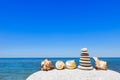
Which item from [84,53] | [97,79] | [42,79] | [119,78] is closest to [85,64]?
[84,53]

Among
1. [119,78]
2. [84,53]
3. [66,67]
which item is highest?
[84,53]

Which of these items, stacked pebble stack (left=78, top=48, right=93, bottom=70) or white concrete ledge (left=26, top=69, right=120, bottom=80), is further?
stacked pebble stack (left=78, top=48, right=93, bottom=70)

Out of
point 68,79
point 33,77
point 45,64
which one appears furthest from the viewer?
point 45,64

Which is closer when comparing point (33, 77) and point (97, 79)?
point (97, 79)

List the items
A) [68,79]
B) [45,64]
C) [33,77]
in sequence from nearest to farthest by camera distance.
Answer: [68,79], [33,77], [45,64]

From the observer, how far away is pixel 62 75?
11.8 m

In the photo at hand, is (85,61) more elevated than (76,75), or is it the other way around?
(85,61)

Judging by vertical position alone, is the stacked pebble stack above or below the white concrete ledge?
above

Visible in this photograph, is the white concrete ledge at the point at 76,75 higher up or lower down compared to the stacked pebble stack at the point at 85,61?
lower down

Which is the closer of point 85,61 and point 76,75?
point 76,75

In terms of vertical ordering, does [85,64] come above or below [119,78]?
above

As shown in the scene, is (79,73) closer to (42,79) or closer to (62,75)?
(62,75)

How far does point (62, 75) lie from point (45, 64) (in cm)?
206

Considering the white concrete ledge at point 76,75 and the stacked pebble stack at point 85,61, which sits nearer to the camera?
the white concrete ledge at point 76,75
